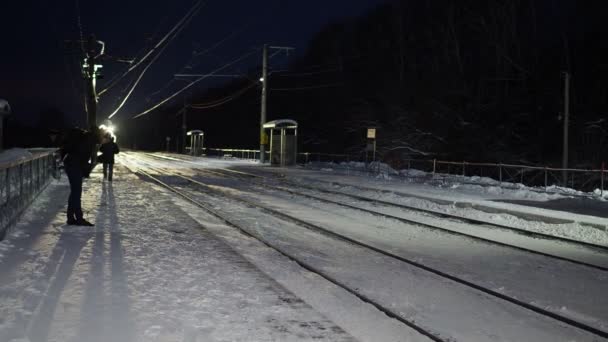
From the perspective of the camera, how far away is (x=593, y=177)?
2791 centimetres

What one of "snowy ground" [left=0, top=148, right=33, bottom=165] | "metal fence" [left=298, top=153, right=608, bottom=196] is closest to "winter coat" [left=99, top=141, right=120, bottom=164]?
"snowy ground" [left=0, top=148, right=33, bottom=165]

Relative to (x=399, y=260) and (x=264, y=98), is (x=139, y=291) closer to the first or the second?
(x=399, y=260)

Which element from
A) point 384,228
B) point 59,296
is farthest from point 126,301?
point 384,228

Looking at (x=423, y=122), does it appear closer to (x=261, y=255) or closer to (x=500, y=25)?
(x=500, y=25)

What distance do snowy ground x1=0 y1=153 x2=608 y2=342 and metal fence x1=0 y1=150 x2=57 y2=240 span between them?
1.10 ft

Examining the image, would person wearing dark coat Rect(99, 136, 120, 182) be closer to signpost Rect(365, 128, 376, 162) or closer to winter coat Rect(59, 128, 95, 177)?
winter coat Rect(59, 128, 95, 177)

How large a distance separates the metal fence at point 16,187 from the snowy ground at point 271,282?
33cm

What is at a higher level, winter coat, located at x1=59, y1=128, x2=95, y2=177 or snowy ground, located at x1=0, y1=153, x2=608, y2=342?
winter coat, located at x1=59, y1=128, x2=95, y2=177

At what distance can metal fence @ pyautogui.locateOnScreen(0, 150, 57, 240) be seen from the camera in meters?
9.55

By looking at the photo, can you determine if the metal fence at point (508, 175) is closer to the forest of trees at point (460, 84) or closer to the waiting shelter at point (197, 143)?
the forest of trees at point (460, 84)

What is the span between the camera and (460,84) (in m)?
43.6

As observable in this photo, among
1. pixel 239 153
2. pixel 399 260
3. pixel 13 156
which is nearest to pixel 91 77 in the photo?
pixel 13 156

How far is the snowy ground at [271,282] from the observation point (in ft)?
16.9

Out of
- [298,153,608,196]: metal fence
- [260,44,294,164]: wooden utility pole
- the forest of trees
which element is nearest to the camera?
[298,153,608,196]: metal fence
